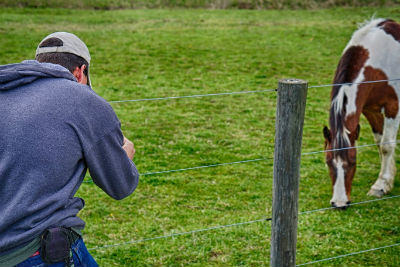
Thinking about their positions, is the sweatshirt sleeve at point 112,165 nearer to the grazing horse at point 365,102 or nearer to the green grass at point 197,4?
the grazing horse at point 365,102

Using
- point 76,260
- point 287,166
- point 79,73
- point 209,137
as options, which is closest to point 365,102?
point 209,137

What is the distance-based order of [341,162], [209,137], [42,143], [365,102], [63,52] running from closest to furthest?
[42,143] < [63,52] < [341,162] < [365,102] < [209,137]

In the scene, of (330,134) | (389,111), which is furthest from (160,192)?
(389,111)

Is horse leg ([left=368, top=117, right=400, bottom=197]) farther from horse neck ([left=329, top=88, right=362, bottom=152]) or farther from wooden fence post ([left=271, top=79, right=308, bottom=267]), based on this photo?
wooden fence post ([left=271, top=79, right=308, bottom=267])

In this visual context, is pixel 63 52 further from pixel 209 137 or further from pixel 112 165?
pixel 209 137

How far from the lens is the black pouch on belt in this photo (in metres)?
2.05

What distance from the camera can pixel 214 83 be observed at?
10.3 meters

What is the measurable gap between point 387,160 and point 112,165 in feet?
15.2

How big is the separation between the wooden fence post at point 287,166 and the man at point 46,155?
935mm

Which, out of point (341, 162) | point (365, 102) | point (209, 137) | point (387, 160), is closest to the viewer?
point (341, 162)

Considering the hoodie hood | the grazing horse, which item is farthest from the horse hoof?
the hoodie hood

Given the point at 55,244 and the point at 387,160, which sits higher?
the point at 55,244

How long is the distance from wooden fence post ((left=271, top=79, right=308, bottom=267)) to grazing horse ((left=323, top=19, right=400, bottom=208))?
2.60m

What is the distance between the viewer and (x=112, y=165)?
2.18m
